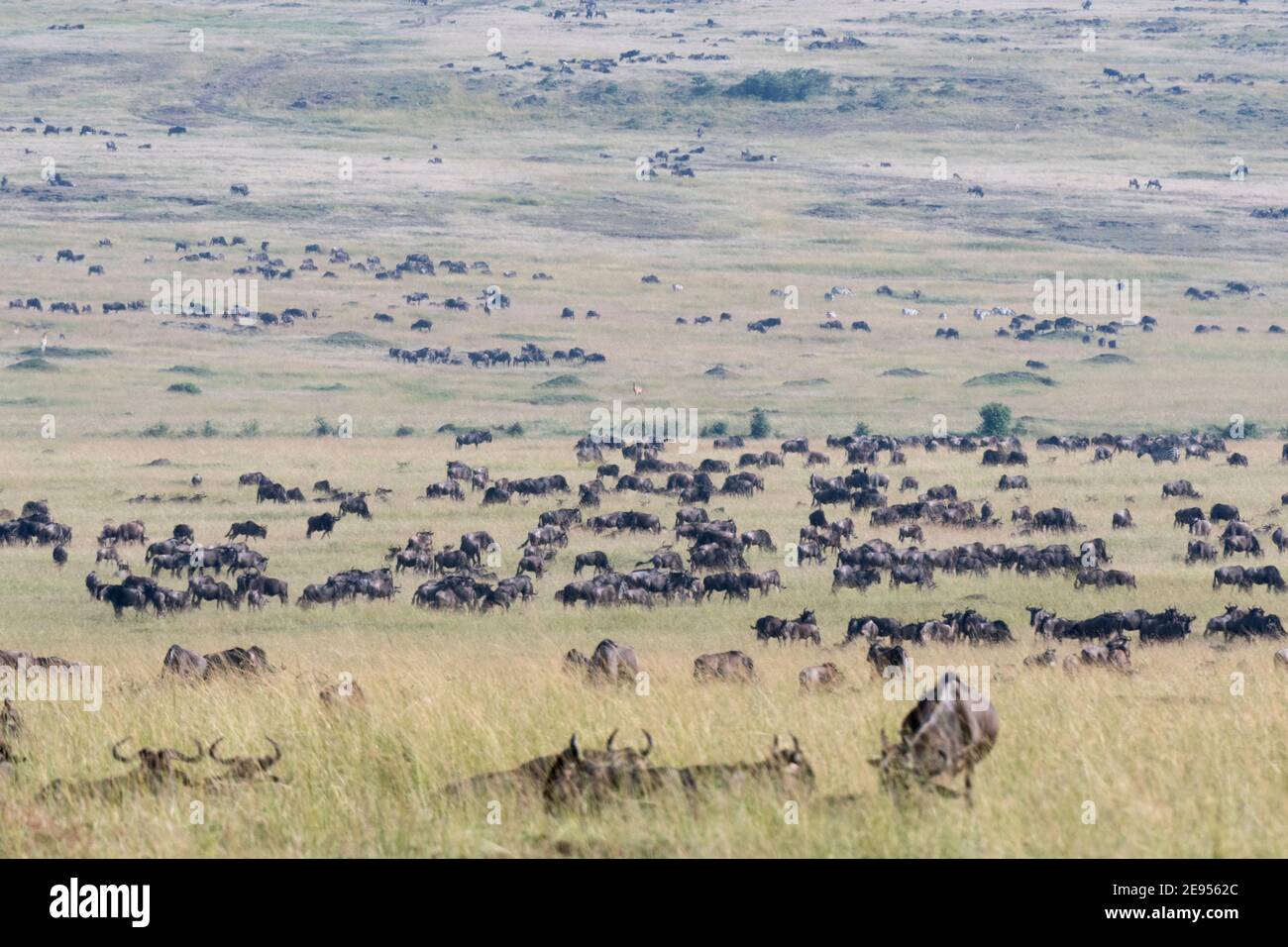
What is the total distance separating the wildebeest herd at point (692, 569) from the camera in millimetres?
18141

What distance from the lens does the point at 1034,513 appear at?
39.4 metres

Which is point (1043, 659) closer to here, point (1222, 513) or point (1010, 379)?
point (1222, 513)

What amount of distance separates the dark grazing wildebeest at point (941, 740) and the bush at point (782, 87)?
544ft

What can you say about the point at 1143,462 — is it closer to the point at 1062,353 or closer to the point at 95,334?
the point at 1062,353

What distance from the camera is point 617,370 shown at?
79.2 metres

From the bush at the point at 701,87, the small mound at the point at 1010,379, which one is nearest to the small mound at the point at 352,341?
the small mound at the point at 1010,379

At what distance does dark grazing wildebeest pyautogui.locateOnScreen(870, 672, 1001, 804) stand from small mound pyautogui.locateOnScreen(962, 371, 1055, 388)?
2658 inches

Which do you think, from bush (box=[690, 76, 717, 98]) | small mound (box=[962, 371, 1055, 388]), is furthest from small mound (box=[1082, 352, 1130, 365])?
bush (box=[690, 76, 717, 98])

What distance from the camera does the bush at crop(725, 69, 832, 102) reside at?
16912cm

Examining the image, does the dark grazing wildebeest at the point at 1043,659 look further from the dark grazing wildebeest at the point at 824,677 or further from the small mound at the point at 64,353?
the small mound at the point at 64,353

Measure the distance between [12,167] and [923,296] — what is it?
76.6 meters

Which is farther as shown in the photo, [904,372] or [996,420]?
[904,372]

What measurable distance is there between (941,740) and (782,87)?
166m

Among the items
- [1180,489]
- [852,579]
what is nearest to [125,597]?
[852,579]
